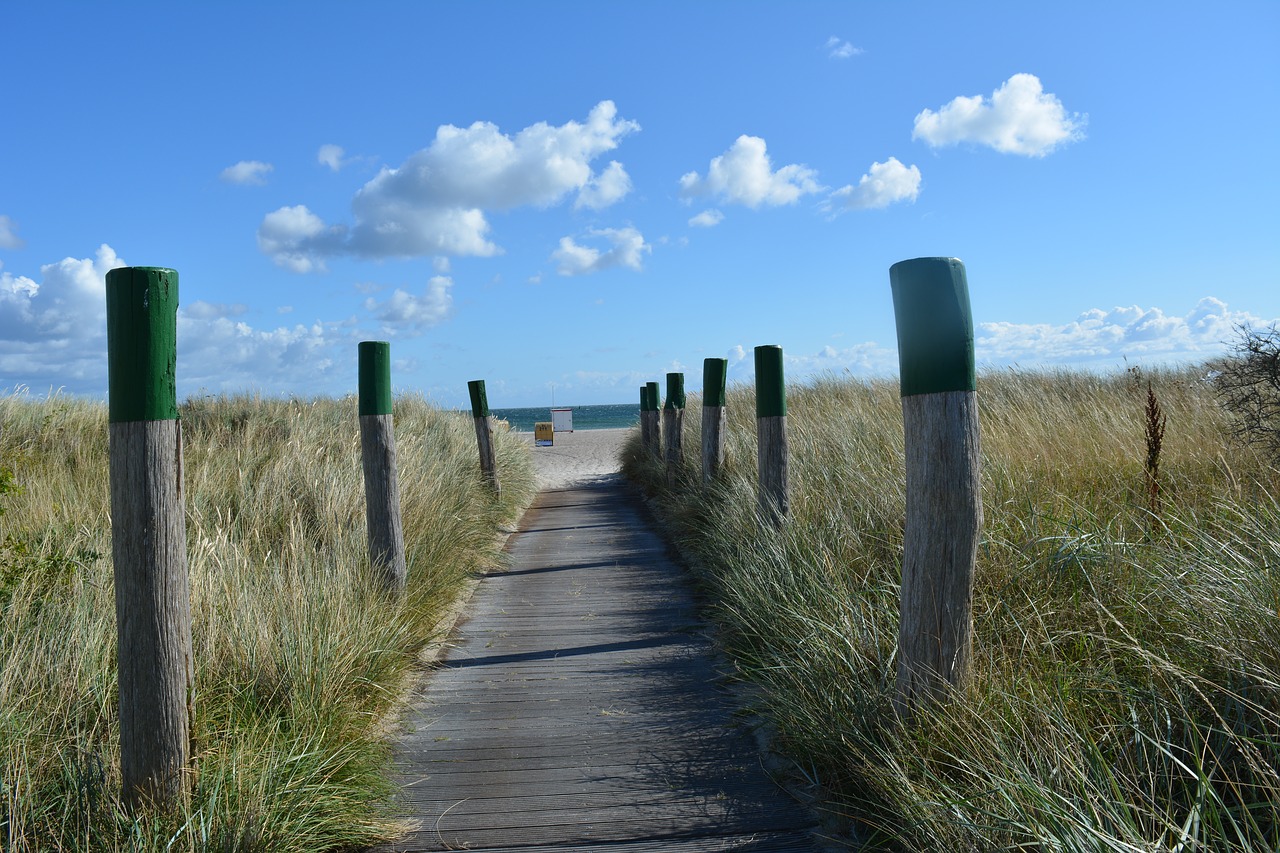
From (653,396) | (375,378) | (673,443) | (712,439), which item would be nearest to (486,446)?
(673,443)

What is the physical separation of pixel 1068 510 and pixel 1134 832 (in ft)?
11.2

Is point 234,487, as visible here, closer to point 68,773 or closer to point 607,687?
point 607,687

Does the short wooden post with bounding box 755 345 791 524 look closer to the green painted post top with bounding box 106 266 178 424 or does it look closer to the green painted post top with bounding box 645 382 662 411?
the green painted post top with bounding box 106 266 178 424

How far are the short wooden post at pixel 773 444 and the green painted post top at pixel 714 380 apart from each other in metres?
2.61

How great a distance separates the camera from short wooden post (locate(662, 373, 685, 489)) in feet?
40.1

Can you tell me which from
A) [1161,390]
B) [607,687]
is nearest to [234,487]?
[607,687]

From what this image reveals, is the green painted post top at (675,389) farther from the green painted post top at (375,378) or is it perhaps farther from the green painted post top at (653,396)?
the green painted post top at (375,378)

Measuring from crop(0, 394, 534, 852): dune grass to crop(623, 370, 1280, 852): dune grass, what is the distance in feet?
6.19

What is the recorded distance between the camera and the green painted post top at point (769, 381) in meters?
6.79

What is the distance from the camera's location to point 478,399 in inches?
489

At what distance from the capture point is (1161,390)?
999cm

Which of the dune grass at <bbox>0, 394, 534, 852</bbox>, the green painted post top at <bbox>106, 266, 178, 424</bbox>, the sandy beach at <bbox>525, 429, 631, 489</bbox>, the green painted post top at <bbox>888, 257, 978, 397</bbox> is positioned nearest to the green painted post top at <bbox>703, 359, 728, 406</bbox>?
the dune grass at <bbox>0, 394, 534, 852</bbox>

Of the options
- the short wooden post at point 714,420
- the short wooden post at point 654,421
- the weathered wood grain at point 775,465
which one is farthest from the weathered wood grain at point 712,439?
the short wooden post at point 654,421

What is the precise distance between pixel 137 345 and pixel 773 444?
465 cm
